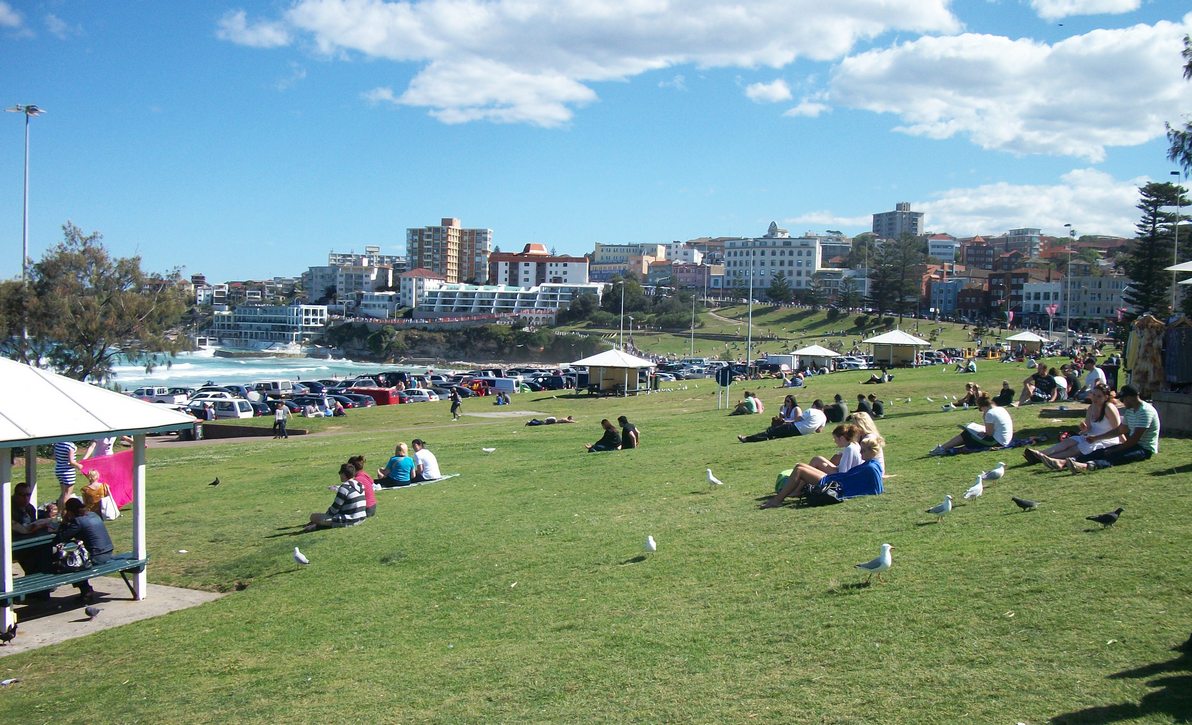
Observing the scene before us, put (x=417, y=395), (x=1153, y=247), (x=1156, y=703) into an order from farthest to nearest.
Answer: (x=1153, y=247), (x=417, y=395), (x=1156, y=703)

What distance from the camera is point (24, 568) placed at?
32.7ft

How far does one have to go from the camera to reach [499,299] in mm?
163625

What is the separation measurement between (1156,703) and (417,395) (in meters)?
42.2

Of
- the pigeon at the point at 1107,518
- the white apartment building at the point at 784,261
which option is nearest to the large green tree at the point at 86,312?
the pigeon at the point at 1107,518

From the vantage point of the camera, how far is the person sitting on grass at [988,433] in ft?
43.1

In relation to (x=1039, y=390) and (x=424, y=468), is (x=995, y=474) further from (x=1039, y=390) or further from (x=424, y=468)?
(x=1039, y=390)

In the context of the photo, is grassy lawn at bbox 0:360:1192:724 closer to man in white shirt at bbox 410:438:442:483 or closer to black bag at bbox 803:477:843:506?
black bag at bbox 803:477:843:506

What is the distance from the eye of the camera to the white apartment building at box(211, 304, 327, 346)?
526ft

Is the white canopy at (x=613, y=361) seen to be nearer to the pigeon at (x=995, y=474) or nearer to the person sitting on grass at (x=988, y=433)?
the person sitting on grass at (x=988, y=433)

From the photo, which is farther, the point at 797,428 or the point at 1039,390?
the point at 1039,390

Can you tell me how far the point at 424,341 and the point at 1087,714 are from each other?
456 feet

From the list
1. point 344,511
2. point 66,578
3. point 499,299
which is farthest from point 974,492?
point 499,299

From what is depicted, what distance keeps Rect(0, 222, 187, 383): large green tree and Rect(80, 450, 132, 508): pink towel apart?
24.1 meters

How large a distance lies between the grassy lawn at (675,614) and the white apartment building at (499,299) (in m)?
139
